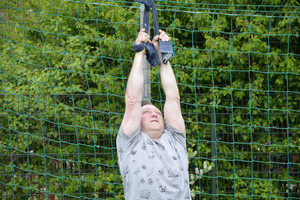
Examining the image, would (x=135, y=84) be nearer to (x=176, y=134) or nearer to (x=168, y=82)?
(x=168, y=82)

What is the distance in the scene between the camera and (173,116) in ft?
7.52

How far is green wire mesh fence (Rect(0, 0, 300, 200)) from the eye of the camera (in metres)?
4.33

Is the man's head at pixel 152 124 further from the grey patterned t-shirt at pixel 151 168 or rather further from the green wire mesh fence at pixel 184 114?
the green wire mesh fence at pixel 184 114

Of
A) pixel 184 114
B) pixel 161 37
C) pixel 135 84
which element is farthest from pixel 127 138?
pixel 184 114

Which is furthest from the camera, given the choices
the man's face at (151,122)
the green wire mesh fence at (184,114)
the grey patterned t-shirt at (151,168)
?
the green wire mesh fence at (184,114)

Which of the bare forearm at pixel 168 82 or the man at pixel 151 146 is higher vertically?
the bare forearm at pixel 168 82

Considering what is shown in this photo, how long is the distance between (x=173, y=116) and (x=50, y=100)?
247cm

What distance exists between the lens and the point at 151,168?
211 cm

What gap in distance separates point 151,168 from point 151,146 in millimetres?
131

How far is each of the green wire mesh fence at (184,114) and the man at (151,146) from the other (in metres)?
1.93

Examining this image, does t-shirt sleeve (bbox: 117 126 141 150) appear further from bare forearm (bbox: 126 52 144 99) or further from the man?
bare forearm (bbox: 126 52 144 99)

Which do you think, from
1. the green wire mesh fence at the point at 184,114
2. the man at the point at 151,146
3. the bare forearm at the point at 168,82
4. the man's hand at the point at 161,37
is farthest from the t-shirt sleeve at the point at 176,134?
the green wire mesh fence at the point at 184,114

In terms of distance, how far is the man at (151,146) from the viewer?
6.87 ft

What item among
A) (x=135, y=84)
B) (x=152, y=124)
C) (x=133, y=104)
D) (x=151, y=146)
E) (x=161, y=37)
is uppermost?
(x=161, y=37)
